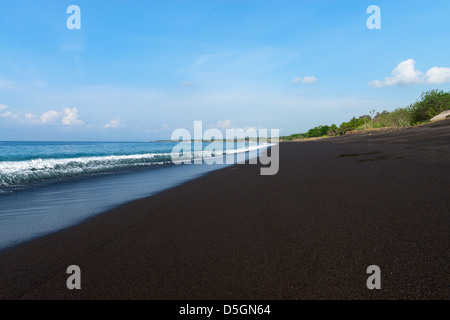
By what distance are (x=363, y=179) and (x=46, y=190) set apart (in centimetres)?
911

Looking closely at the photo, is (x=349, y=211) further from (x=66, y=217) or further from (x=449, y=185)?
(x=66, y=217)

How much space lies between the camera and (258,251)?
8.32ft

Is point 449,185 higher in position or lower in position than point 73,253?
higher

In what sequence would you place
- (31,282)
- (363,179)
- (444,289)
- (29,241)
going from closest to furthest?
(444,289) → (31,282) → (29,241) → (363,179)

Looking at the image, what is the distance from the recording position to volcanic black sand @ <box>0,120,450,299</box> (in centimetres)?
191

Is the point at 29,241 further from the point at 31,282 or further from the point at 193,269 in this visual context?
the point at 193,269

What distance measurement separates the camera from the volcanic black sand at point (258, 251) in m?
1.91

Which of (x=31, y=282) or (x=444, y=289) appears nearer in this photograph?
(x=444, y=289)

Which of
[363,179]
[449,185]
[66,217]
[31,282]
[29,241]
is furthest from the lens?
[363,179]

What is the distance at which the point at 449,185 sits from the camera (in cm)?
409

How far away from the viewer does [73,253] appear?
112 inches
